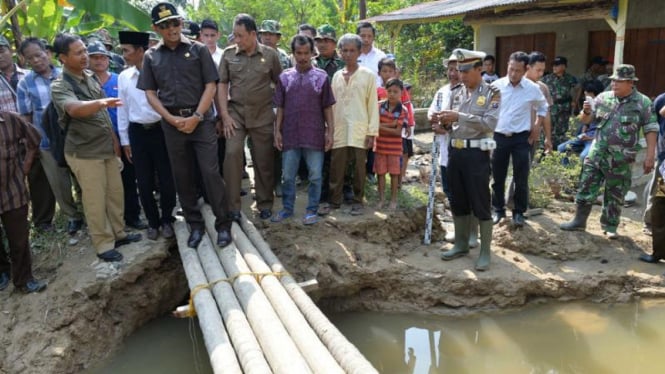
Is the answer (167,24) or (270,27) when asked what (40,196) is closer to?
(167,24)

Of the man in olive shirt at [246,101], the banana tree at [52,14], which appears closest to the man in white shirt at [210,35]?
the man in olive shirt at [246,101]

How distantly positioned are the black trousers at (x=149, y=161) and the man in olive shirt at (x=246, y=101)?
0.58m

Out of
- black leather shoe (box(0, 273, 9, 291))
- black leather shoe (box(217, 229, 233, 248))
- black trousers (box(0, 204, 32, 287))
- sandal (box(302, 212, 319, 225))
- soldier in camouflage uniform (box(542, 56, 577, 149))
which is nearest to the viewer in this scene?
black trousers (box(0, 204, 32, 287))

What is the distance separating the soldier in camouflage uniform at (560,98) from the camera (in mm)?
8391

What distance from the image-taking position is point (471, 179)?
4.47 m

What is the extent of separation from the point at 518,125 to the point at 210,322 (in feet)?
11.9

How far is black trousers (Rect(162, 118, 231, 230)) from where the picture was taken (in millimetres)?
4195

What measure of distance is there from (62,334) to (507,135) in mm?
4466

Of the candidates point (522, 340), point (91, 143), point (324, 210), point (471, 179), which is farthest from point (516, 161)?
point (91, 143)

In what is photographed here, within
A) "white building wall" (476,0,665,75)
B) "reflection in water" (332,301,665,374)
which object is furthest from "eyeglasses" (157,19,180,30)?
"white building wall" (476,0,665,75)

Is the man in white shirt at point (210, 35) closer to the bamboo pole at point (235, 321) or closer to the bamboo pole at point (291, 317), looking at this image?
the bamboo pole at point (291, 317)

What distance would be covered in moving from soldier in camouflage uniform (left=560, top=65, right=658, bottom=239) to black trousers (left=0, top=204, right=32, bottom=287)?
5.14 metres

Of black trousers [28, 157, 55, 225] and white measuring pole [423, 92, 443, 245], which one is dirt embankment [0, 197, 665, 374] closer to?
white measuring pole [423, 92, 443, 245]

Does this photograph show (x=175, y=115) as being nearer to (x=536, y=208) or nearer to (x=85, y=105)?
(x=85, y=105)
